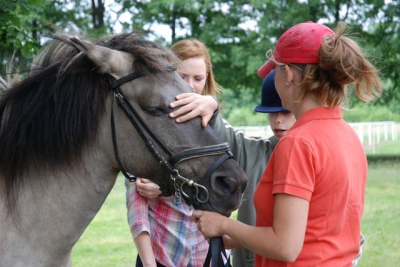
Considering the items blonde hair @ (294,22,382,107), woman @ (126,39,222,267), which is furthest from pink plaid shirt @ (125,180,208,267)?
blonde hair @ (294,22,382,107)

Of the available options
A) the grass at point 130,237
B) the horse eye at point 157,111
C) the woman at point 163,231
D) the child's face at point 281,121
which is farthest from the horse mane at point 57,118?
the grass at point 130,237

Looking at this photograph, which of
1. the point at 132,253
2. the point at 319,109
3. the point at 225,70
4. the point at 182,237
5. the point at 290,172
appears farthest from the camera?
the point at 225,70

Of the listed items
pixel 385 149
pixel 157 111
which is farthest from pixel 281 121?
pixel 385 149

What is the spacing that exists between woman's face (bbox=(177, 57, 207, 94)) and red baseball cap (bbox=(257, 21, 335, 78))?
108 cm

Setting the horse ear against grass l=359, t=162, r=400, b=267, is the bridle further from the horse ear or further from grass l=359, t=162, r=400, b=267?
grass l=359, t=162, r=400, b=267

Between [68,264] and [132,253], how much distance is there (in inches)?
237

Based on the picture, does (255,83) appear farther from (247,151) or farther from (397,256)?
(247,151)

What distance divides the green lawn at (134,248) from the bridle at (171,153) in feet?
18.3

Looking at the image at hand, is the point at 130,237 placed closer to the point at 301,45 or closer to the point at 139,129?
the point at 139,129

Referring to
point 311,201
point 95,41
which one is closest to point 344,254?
point 311,201

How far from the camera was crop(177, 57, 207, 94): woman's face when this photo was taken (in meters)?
3.49

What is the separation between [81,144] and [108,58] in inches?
16.5

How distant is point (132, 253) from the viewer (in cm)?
886

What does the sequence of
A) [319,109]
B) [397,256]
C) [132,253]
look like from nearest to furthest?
[319,109] < [397,256] < [132,253]
